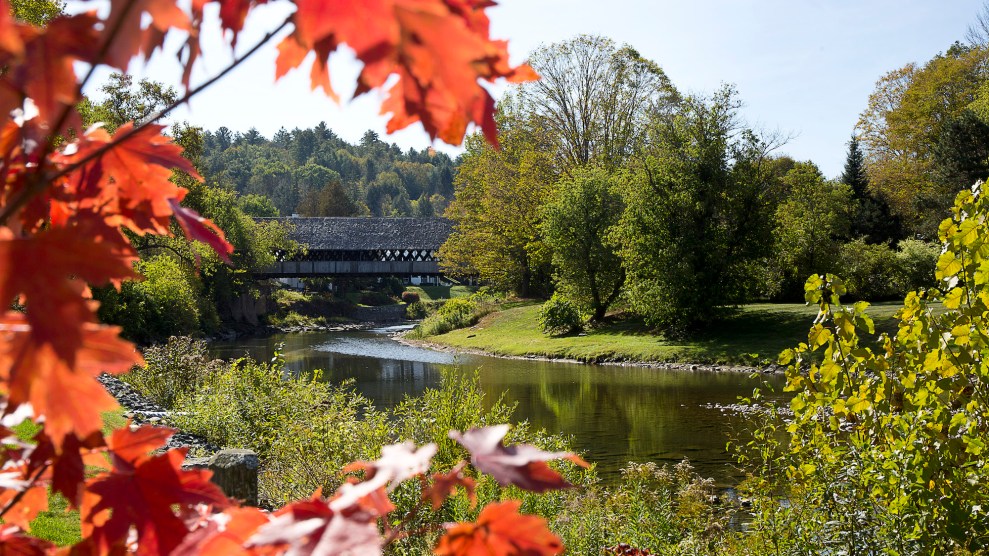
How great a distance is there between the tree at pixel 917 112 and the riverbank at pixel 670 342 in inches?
465

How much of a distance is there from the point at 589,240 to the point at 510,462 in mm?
25344

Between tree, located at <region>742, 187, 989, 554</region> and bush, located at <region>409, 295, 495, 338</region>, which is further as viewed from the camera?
bush, located at <region>409, 295, 495, 338</region>

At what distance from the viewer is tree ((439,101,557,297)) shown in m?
30.4

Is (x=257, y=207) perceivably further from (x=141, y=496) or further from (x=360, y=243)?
(x=141, y=496)

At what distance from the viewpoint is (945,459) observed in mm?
2975

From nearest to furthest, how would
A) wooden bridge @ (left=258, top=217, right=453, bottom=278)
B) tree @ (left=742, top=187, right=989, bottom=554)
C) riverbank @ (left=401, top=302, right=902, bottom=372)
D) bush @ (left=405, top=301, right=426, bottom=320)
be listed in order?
tree @ (left=742, top=187, right=989, bottom=554) → riverbank @ (left=401, top=302, right=902, bottom=372) → bush @ (left=405, top=301, right=426, bottom=320) → wooden bridge @ (left=258, top=217, right=453, bottom=278)

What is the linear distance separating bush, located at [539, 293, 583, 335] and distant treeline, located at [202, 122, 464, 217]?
56682 millimetres

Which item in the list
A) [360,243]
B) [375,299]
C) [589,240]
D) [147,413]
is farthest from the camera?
[375,299]

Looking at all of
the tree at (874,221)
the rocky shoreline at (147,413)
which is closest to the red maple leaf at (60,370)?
the rocky shoreline at (147,413)

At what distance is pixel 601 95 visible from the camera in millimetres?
30172

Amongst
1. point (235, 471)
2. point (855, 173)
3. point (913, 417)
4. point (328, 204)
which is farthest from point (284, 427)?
point (328, 204)

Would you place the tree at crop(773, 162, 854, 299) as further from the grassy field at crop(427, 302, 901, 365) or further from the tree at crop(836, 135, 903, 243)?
the grassy field at crop(427, 302, 901, 365)

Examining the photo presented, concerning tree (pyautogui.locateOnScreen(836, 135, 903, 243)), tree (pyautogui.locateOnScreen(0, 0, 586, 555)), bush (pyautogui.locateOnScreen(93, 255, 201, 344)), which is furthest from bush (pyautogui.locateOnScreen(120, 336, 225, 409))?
tree (pyautogui.locateOnScreen(836, 135, 903, 243))

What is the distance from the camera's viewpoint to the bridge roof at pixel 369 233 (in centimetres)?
4400
